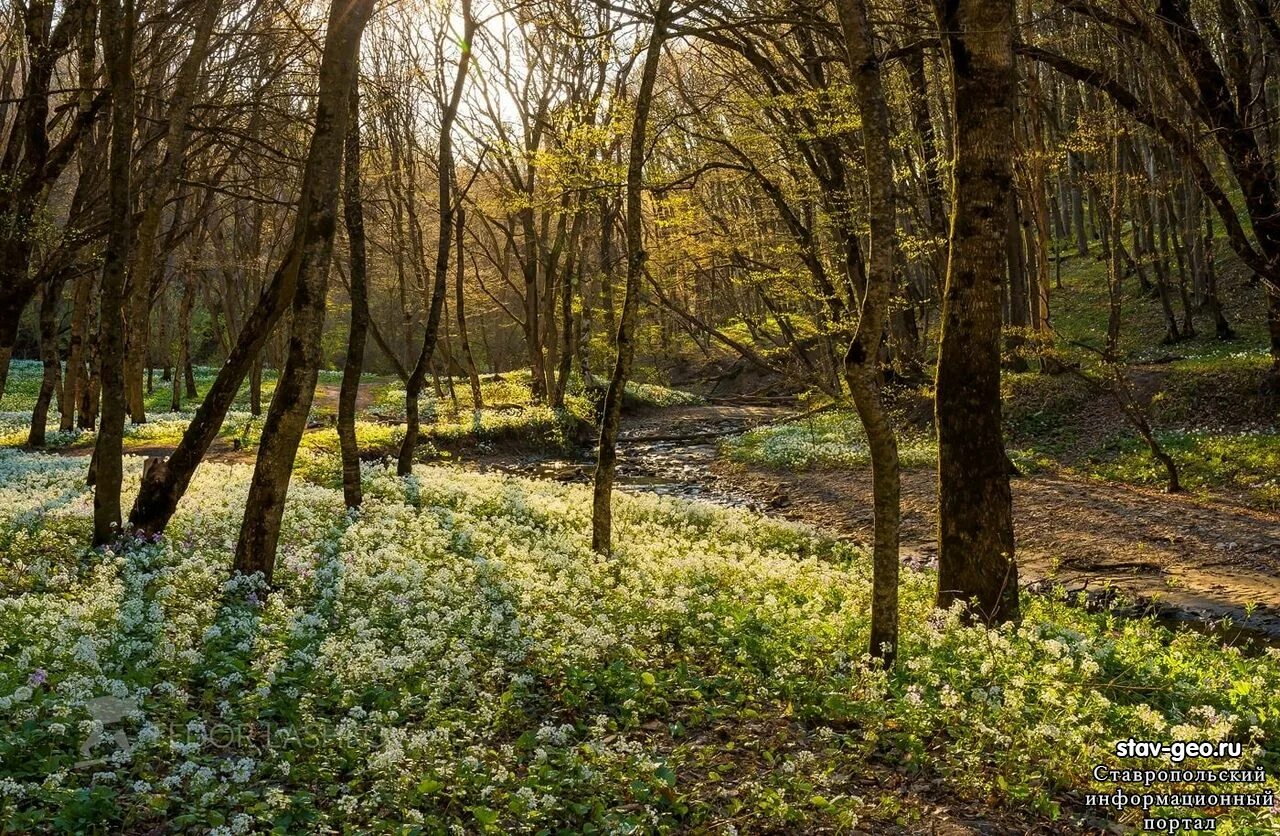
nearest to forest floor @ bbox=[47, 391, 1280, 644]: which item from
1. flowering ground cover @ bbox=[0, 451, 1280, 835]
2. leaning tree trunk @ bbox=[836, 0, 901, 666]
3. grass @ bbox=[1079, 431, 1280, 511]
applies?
grass @ bbox=[1079, 431, 1280, 511]

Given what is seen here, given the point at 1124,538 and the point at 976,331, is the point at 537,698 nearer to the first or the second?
the point at 976,331

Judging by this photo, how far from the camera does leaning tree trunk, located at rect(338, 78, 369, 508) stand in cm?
1356

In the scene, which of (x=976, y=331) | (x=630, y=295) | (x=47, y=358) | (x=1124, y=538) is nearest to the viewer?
(x=976, y=331)

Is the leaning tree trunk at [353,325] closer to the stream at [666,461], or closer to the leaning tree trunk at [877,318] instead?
the stream at [666,461]

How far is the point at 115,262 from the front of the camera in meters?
9.53

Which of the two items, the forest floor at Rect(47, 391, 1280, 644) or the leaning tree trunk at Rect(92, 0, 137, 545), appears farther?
the forest floor at Rect(47, 391, 1280, 644)

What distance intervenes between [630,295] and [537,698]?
632cm

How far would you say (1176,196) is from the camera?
31.8 metres

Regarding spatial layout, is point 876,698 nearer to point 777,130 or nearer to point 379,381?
point 777,130

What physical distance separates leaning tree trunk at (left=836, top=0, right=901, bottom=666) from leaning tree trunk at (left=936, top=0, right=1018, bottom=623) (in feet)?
4.02

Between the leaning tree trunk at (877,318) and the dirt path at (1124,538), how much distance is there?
4.35 metres

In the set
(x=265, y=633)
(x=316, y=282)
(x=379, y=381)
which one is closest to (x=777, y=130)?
(x=316, y=282)

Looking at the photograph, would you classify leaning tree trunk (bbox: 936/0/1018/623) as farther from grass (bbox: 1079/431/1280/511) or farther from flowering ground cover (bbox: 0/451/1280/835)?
grass (bbox: 1079/431/1280/511)

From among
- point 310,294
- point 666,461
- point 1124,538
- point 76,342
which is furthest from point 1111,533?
Result: point 76,342
